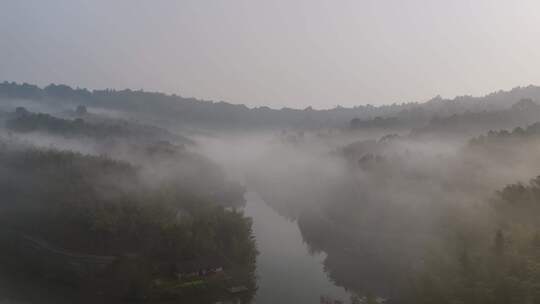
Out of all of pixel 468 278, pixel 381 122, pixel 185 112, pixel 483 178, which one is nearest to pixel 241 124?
pixel 185 112

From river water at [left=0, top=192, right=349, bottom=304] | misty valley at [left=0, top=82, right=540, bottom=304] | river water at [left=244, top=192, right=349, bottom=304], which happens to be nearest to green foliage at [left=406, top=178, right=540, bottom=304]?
misty valley at [left=0, top=82, right=540, bottom=304]

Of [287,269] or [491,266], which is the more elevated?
[491,266]

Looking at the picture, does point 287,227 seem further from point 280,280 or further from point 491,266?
point 491,266

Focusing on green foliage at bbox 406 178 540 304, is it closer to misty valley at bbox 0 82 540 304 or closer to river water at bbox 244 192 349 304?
misty valley at bbox 0 82 540 304

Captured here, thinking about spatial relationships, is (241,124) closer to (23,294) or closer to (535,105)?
(535,105)

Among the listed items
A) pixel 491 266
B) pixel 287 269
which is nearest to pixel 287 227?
pixel 287 269

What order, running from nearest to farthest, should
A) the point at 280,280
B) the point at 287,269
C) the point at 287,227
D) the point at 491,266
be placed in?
the point at 491,266
the point at 280,280
the point at 287,269
the point at 287,227
